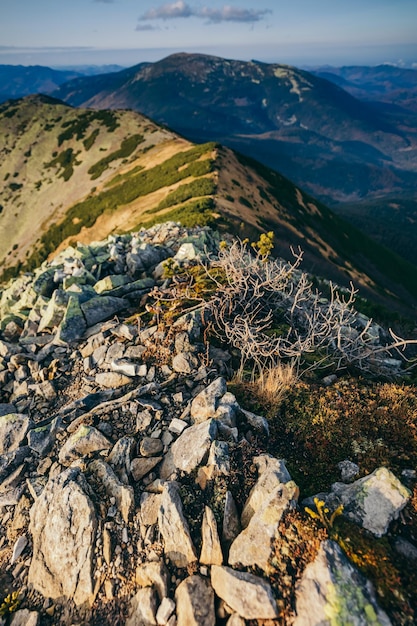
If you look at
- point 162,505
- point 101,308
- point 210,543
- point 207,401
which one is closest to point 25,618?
point 162,505

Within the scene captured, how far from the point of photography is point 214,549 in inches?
191

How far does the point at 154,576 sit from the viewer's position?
476 cm

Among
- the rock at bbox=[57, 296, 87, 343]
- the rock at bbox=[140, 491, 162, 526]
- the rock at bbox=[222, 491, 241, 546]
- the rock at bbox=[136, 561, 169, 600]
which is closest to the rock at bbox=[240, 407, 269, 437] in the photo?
the rock at bbox=[222, 491, 241, 546]

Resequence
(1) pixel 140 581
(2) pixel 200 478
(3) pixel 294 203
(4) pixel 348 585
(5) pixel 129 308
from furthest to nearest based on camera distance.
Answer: (3) pixel 294 203 → (5) pixel 129 308 → (2) pixel 200 478 → (1) pixel 140 581 → (4) pixel 348 585

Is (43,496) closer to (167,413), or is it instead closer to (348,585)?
(167,413)

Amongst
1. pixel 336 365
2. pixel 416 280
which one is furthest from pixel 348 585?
pixel 416 280

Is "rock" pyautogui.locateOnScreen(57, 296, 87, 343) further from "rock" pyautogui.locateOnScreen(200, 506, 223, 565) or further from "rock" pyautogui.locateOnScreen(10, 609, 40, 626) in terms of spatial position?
"rock" pyautogui.locateOnScreen(200, 506, 223, 565)

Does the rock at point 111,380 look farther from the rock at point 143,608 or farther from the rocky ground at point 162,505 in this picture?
the rock at point 143,608

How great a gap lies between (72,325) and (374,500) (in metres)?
8.45

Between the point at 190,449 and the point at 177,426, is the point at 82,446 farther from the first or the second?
the point at 190,449

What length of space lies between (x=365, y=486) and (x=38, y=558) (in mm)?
5204

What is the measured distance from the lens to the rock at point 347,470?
5.97 metres

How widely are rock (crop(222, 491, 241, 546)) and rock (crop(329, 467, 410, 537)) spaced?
1491 mm

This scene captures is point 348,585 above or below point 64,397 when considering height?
above
